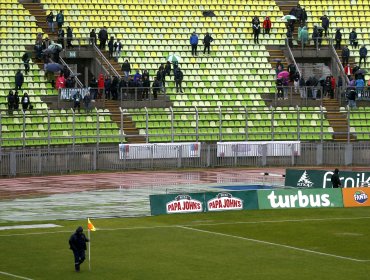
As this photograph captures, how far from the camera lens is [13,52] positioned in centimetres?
7162

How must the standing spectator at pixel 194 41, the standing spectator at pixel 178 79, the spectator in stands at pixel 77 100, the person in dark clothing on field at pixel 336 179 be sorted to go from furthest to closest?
the standing spectator at pixel 194 41 < the standing spectator at pixel 178 79 < the spectator in stands at pixel 77 100 < the person in dark clothing on field at pixel 336 179

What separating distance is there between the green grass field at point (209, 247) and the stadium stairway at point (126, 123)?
65.0ft

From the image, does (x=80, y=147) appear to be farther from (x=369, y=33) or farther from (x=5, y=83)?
(x=369, y=33)

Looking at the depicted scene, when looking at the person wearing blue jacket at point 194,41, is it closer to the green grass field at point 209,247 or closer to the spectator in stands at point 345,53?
the spectator in stands at point 345,53

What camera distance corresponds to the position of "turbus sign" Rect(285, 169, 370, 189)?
2128 inches

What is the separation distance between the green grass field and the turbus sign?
4.47 metres

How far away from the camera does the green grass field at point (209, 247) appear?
3447 centimetres

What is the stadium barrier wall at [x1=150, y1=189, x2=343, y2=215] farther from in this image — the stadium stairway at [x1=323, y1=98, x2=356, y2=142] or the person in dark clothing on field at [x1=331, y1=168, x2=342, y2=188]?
the stadium stairway at [x1=323, y1=98, x2=356, y2=142]

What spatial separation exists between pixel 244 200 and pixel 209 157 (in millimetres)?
18561

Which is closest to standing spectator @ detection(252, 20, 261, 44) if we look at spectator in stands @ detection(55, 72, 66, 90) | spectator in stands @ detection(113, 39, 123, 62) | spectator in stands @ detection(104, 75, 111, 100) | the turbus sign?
spectator in stands @ detection(113, 39, 123, 62)

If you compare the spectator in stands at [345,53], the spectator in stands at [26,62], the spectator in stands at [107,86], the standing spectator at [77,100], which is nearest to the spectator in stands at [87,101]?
the standing spectator at [77,100]

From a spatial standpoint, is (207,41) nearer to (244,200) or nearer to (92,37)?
(92,37)

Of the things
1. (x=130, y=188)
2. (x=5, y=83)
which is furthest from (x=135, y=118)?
(x=130, y=188)

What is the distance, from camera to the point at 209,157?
6756 centimetres
